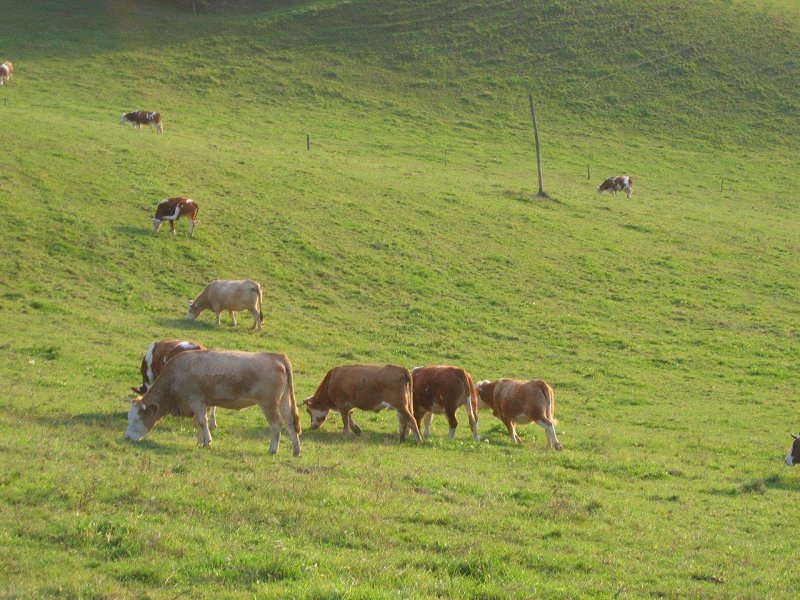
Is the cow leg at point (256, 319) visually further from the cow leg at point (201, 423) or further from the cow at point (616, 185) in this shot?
the cow at point (616, 185)

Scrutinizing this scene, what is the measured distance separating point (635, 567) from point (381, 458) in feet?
17.2

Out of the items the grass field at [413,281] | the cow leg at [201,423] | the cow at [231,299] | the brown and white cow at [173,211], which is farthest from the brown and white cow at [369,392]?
the brown and white cow at [173,211]

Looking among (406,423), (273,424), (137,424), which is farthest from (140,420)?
(406,423)

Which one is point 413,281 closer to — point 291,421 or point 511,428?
point 511,428

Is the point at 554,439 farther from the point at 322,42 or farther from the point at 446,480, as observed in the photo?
the point at 322,42

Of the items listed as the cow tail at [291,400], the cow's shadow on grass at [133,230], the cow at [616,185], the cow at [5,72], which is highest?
the cow at [5,72]

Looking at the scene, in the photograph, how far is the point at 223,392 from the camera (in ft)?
50.4

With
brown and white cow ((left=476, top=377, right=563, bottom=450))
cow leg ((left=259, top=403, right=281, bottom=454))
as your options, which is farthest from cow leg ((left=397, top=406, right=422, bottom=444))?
cow leg ((left=259, top=403, right=281, bottom=454))

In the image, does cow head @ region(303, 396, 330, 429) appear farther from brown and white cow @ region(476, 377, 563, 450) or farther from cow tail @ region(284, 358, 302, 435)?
brown and white cow @ region(476, 377, 563, 450)

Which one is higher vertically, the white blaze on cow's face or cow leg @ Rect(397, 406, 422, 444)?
the white blaze on cow's face

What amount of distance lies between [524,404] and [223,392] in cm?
603

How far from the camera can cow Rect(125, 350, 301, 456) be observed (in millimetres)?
15195

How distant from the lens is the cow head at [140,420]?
15.1 metres

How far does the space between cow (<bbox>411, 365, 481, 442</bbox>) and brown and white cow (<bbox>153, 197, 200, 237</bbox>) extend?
56.1 feet
